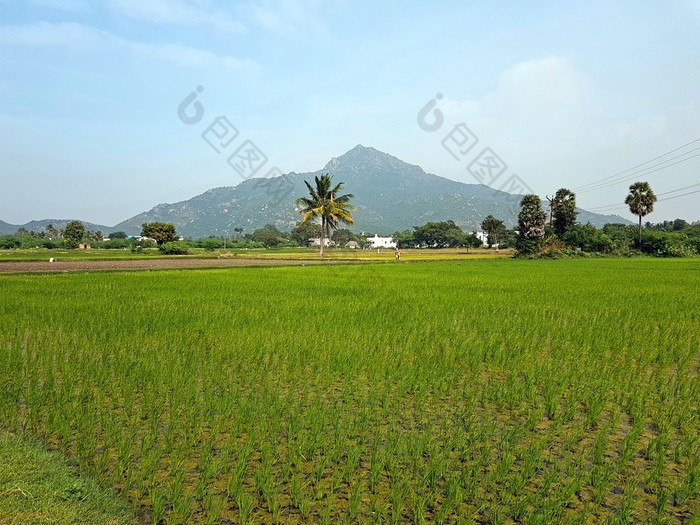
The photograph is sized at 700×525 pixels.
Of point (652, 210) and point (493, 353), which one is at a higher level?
point (652, 210)

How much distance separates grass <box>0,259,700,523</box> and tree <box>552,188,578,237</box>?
5458 centimetres

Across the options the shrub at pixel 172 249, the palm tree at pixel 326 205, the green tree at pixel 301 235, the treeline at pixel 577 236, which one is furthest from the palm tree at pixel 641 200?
the green tree at pixel 301 235

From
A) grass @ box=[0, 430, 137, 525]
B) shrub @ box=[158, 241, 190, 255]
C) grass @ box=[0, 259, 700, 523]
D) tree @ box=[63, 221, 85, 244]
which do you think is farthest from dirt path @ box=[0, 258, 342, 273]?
tree @ box=[63, 221, 85, 244]

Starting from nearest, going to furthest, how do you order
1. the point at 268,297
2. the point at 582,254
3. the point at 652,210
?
the point at 268,297 → the point at 582,254 → the point at 652,210

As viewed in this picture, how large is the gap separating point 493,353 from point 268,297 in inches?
274

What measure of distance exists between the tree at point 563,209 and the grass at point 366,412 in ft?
179

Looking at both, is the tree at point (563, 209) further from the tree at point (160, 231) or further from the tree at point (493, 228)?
the tree at point (160, 231)

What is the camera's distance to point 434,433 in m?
3.65

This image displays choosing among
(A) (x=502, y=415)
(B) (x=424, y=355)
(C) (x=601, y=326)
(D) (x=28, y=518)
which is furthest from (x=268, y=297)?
(D) (x=28, y=518)

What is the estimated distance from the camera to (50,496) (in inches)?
99.6

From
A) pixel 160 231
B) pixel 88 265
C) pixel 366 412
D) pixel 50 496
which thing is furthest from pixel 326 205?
pixel 160 231

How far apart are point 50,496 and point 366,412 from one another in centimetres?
225

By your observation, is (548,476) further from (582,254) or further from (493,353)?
(582,254)

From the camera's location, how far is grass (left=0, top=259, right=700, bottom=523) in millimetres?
2631
